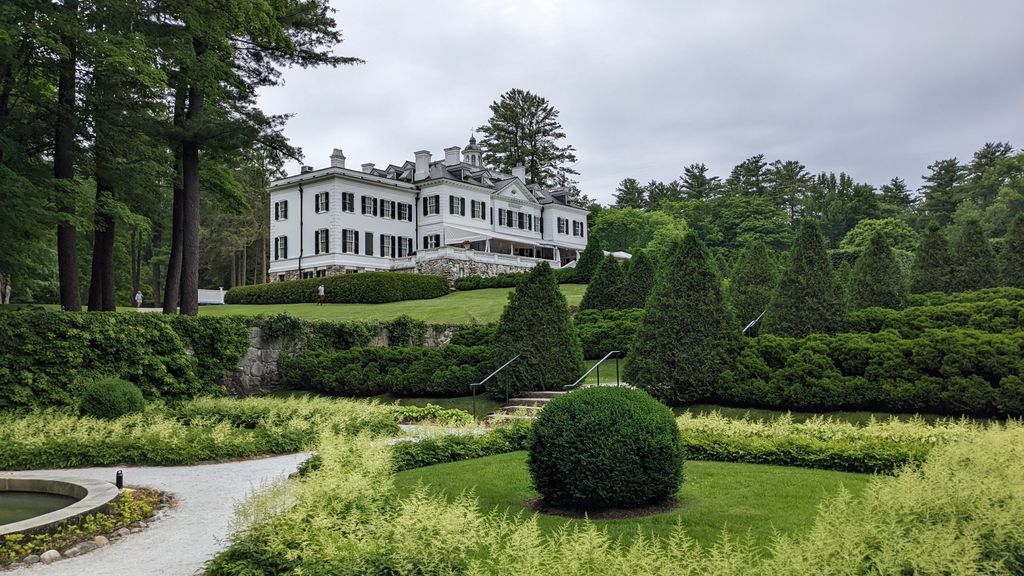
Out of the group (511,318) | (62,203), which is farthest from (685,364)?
(62,203)

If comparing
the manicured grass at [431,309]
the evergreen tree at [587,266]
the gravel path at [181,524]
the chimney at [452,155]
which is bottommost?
the gravel path at [181,524]

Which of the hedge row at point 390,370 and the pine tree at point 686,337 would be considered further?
the hedge row at point 390,370

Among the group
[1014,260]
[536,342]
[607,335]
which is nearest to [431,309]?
[607,335]

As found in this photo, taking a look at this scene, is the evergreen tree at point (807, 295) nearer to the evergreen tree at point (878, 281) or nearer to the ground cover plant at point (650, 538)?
the evergreen tree at point (878, 281)

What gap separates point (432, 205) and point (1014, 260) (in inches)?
1321

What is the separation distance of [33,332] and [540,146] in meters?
50.8

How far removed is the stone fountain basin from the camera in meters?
6.66

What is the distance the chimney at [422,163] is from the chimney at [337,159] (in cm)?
548

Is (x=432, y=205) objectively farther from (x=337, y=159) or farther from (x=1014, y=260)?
(x=1014, y=260)

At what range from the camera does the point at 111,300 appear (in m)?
20.9

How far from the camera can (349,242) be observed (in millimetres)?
43812

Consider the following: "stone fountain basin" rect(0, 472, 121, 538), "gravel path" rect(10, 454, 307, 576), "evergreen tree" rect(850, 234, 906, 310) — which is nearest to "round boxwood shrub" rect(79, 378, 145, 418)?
"gravel path" rect(10, 454, 307, 576)

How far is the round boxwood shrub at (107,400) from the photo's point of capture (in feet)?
45.0

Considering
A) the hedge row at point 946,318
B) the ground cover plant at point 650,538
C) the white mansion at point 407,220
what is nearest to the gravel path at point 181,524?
the ground cover plant at point 650,538
